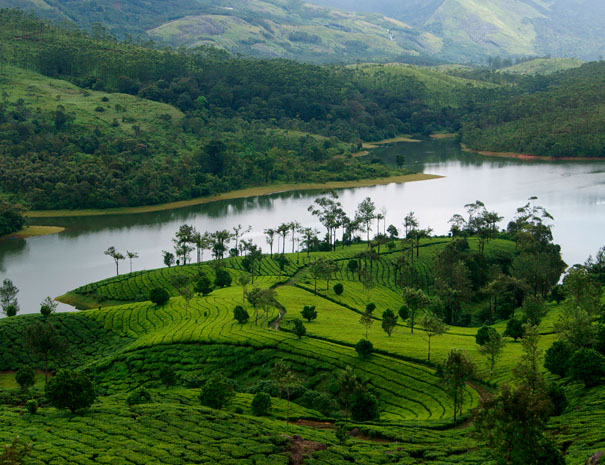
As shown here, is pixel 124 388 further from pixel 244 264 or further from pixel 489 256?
pixel 489 256

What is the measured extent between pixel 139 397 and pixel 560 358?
27.1 meters

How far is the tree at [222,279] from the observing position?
71812 mm

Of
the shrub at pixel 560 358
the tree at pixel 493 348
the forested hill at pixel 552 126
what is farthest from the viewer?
the forested hill at pixel 552 126

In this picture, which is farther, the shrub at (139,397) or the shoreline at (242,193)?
the shoreline at (242,193)

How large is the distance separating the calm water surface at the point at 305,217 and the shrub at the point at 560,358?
175ft

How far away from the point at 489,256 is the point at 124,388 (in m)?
54.1

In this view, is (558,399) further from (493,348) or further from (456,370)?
(493,348)

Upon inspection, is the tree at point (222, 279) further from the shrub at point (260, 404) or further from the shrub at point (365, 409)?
the shrub at point (365, 409)

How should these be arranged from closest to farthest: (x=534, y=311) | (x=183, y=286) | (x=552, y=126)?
(x=534, y=311) → (x=183, y=286) → (x=552, y=126)

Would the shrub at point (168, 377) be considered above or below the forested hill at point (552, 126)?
below

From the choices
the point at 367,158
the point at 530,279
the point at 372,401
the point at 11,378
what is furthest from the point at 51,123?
the point at 372,401

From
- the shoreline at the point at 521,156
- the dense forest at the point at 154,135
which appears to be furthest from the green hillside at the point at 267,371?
the shoreline at the point at 521,156

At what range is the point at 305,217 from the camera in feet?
366

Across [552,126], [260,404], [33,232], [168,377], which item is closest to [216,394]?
[260,404]
